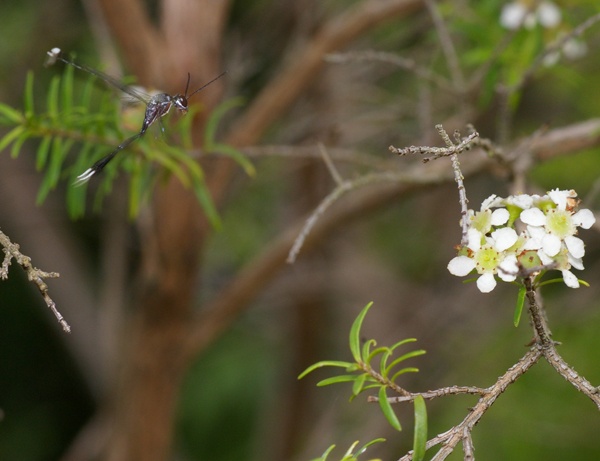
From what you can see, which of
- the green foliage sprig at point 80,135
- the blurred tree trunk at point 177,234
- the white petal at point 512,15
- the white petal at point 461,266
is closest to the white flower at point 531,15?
the white petal at point 512,15

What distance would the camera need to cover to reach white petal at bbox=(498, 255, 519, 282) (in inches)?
21.6

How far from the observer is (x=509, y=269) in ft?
1.93

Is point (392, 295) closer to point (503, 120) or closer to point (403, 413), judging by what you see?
point (403, 413)

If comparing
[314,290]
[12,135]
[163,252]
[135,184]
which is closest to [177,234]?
[163,252]

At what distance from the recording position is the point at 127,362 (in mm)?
1615

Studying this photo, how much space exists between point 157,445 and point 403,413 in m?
0.84

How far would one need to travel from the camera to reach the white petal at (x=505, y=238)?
637 mm

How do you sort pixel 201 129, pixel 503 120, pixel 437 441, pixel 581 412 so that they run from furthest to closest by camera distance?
pixel 581 412
pixel 201 129
pixel 503 120
pixel 437 441

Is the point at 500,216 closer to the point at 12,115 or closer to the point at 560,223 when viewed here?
the point at 560,223

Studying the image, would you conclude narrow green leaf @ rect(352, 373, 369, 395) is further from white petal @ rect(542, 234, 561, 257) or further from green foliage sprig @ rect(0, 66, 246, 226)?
green foliage sprig @ rect(0, 66, 246, 226)

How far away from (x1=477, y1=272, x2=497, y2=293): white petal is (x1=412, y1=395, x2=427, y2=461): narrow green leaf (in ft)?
0.34

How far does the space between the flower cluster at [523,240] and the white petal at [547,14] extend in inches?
23.3

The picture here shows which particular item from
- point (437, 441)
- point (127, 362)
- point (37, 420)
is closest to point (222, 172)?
point (127, 362)

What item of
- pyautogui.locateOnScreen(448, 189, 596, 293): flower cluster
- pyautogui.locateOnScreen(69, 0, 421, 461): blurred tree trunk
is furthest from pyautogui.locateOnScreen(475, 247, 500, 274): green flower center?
pyautogui.locateOnScreen(69, 0, 421, 461): blurred tree trunk
